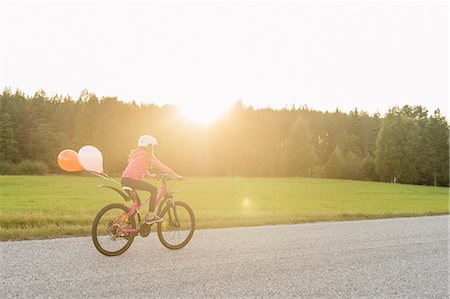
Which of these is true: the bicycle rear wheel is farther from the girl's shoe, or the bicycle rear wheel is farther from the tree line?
the tree line

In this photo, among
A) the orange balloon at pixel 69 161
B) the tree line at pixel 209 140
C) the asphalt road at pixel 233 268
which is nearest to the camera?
the asphalt road at pixel 233 268

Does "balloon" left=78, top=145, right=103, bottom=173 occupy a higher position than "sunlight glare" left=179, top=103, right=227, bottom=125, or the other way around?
"sunlight glare" left=179, top=103, right=227, bottom=125

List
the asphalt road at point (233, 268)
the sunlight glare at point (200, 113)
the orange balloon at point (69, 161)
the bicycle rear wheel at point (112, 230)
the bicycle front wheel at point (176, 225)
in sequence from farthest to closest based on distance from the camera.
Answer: the sunlight glare at point (200, 113), the bicycle front wheel at point (176, 225), the orange balloon at point (69, 161), the bicycle rear wheel at point (112, 230), the asphalt road at point (233, 268)

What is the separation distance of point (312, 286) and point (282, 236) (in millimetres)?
4323

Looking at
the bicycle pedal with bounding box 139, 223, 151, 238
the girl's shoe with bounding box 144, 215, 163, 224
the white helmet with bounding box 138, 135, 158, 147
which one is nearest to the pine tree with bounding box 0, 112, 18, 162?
the white helmet with bounding box 138, 135, 158, 147

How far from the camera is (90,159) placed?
27.4 feet

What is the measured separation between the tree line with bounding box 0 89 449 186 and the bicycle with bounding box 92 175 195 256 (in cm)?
6137

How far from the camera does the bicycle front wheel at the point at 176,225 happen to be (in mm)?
8781

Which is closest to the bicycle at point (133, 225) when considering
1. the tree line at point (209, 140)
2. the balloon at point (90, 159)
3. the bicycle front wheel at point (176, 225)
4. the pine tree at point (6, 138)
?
the bicycle front wheel at point (176, 225)

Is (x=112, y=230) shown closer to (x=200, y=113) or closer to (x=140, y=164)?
(x=140, y=164)

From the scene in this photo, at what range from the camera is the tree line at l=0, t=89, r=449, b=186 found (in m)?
72.4

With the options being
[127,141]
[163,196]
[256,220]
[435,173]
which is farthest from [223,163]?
[163,196]

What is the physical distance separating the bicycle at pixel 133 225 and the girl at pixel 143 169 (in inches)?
5.3

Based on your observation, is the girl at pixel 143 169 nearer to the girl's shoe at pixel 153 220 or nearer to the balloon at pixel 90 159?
the girl's shoe at pixel 153 220
